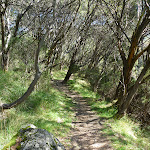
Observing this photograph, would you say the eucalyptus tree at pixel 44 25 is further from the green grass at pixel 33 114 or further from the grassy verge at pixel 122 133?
the grassy verge at pixel 122 133

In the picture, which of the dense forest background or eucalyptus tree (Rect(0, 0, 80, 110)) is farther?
the dense forest background

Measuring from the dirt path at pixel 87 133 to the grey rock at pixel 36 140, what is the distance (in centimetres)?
177

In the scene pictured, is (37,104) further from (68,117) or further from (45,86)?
(45,86)

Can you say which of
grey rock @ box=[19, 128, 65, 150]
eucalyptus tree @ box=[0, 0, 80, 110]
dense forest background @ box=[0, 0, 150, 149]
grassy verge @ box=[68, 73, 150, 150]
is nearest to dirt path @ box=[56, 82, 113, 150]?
grassy verge @ box=[68, 73, 150, 150]

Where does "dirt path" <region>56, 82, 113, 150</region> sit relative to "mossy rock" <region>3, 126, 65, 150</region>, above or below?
below

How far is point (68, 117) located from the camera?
20.2 feet

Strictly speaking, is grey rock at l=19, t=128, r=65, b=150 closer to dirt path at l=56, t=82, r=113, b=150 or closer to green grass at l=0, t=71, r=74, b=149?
green grass at l=0, t=71, r=74, b=149

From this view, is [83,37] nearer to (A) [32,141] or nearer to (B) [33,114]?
(B) [33,114]

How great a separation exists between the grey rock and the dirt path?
1772 millimetres

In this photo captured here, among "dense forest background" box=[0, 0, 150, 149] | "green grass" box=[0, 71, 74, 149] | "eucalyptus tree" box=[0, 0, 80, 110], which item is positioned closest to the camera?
"eucalyptus tree" box=[0, 0, 80, 110]

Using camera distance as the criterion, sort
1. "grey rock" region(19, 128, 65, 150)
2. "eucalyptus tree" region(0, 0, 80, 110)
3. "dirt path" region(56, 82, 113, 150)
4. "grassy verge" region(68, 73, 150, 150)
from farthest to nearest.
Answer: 1. "grassy verge" region(68, 73, 150, 150)
2. "dirt path" region(56, 82, 113, 150)
3. "eucalyptus tree" region(0, 0, 80, 110)
4. "grey rock" region(19, 128, 65, 150)

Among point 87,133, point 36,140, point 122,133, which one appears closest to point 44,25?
point 36,140

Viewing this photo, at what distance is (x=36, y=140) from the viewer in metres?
2.55

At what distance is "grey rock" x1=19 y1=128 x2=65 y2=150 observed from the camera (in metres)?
2.44
